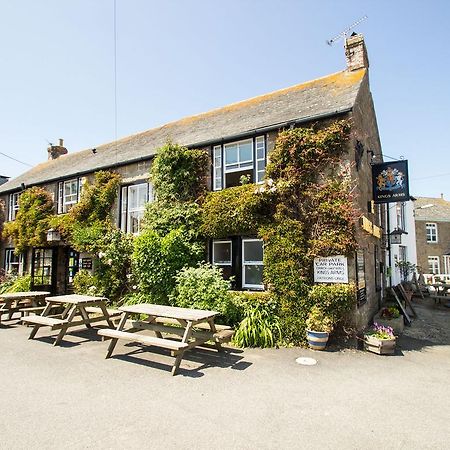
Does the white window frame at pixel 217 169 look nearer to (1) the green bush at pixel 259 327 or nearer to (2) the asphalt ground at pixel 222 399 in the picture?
(1) the green bush at pixel 259 327

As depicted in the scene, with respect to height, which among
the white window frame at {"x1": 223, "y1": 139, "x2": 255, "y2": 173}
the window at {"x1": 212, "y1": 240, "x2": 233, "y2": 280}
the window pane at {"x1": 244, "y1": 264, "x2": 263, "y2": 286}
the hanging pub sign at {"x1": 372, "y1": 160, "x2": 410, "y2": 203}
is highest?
the white window frame at {"x1": 223, "y1": 139, "x2": 255, "y2": 173}

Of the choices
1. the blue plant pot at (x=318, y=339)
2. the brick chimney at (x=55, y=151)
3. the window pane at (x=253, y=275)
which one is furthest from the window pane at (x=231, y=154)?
the brick chimney at (x=55, y=151)

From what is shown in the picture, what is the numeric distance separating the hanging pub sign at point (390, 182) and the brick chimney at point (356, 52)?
12.2 ft

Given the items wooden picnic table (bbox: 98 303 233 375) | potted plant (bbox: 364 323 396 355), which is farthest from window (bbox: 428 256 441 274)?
wooden picnic table (bbox: 98 303 233 375)

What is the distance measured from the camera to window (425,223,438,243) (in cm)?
3002

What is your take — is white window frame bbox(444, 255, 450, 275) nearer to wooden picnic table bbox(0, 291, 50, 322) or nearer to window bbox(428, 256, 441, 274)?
window bbox(428, 256, 441, 274)

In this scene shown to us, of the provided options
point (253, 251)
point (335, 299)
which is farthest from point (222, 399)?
point (253, 251)

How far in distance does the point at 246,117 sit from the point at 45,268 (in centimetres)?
1161

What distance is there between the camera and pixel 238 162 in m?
10.4

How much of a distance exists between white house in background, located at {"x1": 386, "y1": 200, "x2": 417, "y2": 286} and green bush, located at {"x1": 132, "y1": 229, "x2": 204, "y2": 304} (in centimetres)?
989

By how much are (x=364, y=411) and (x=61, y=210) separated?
1465cm

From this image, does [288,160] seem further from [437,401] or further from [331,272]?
[437,401]

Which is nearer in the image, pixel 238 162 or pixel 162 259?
pixel 162 259

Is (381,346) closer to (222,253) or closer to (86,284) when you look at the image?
(222,253)
